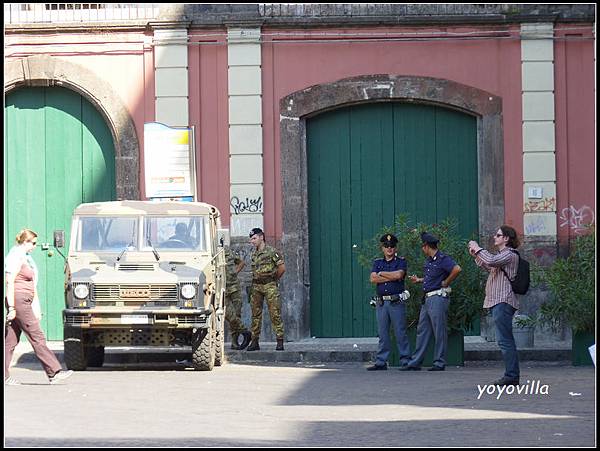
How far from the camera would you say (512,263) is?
48.0ft

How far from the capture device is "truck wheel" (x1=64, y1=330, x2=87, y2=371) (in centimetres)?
1705

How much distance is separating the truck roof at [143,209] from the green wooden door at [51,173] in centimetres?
394

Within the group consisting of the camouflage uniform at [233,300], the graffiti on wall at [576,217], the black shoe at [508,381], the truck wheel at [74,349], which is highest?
the graffiti on wall at [576,217]

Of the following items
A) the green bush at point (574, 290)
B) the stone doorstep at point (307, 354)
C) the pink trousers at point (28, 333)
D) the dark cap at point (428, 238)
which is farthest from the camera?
the stone doorstep at point (307, 354)

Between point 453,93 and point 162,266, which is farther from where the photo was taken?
point 453,93

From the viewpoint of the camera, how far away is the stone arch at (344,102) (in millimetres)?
21609

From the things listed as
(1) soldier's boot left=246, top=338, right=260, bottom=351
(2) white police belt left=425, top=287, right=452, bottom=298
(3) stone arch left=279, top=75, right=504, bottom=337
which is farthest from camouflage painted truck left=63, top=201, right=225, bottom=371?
(3) stone arch left=279, top=75, right=504, bottom=337

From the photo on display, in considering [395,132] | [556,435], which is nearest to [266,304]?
[395,132]

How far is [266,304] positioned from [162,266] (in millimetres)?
4469

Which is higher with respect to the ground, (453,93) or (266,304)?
(453,93)

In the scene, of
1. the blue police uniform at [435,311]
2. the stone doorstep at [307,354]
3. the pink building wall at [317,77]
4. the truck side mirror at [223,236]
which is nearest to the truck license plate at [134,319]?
the truck side mirror at [223,236]

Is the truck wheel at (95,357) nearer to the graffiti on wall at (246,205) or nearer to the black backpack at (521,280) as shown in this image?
the graffiti on wall at (246,205)

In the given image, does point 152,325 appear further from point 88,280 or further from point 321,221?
Result: point 321,221

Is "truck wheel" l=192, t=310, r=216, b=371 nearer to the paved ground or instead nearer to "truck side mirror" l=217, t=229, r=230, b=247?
the paved ground
